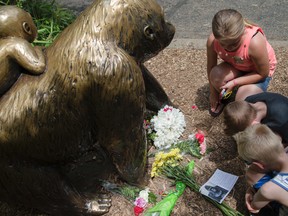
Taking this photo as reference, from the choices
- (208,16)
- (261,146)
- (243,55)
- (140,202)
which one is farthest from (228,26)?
(208,16)

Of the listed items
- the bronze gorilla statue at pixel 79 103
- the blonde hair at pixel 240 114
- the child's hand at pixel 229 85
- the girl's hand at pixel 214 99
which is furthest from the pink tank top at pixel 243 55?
the bronze gorilla statue at pixel 79 103

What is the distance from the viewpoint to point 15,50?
2326mm

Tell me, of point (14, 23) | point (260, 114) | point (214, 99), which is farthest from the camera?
point (214, 99)

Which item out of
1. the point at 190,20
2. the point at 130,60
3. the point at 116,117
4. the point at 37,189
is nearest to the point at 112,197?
the point at 37,189

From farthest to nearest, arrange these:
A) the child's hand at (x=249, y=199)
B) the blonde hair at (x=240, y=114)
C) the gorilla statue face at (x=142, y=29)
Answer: the blonde hair at (x=240, y=114) < the child's hand at (x=249, y=199) < the gorilla statue face at (x=142, y=29)

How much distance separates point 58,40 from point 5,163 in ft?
2.87

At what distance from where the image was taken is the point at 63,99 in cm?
241

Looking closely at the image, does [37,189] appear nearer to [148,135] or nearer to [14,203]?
[14,203]

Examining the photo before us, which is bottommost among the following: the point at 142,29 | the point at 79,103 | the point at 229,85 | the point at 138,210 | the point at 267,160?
the point at 138,210

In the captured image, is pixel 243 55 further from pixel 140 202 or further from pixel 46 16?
pixel 46 16

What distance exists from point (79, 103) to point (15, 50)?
50 cm

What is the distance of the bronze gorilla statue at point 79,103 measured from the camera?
7.83 feet

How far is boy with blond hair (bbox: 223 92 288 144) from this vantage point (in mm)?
2934

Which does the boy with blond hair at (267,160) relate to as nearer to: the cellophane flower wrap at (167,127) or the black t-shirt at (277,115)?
the black t-shirt at (277,115)
